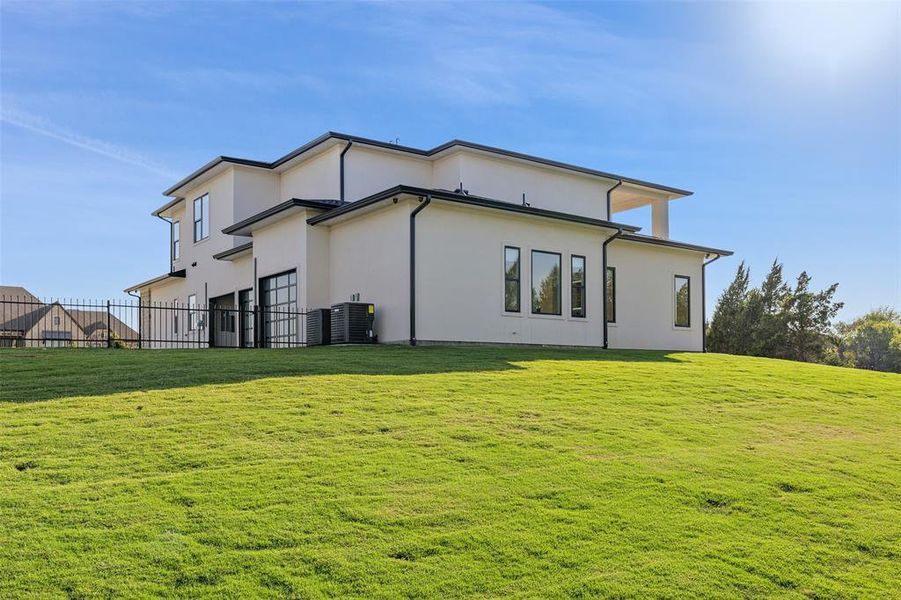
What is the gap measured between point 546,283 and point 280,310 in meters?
7.18

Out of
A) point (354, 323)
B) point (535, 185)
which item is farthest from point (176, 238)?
point (354, 323)

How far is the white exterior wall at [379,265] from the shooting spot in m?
18.6

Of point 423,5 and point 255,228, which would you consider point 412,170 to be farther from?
point 423,5

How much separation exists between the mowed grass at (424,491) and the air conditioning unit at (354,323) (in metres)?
6.49

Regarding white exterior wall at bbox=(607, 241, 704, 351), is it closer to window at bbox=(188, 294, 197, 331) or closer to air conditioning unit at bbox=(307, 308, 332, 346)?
air conditioning unit at bbox=(307, 308, 332, 346)

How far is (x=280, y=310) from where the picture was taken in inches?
882

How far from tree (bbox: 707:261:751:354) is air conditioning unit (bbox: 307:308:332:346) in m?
26.6

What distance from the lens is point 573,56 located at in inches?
642

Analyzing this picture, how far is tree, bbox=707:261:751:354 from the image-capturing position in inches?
1614

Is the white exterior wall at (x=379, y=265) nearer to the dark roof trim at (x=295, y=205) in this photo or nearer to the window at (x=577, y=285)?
the dark roof trim at (x=295, y=205)

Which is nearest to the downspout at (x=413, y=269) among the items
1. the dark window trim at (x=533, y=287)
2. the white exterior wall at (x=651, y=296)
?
the dark window trim at (x=533, y=287)

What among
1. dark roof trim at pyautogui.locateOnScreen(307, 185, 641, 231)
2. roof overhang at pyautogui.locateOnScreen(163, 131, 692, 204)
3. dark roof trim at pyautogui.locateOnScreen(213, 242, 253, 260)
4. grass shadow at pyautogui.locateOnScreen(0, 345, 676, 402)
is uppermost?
roof overhang at pyautogui.locateOnScreen(163, 131, 692, 204)

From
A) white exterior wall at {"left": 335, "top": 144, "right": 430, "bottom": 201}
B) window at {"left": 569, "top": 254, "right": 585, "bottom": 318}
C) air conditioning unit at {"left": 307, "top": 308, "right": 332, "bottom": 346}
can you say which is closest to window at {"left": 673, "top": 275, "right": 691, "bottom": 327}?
window at {"left": 569, "top": 254, "right": 585, "bottom": 318}

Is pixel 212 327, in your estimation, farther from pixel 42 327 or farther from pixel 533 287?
pixel 42 327
